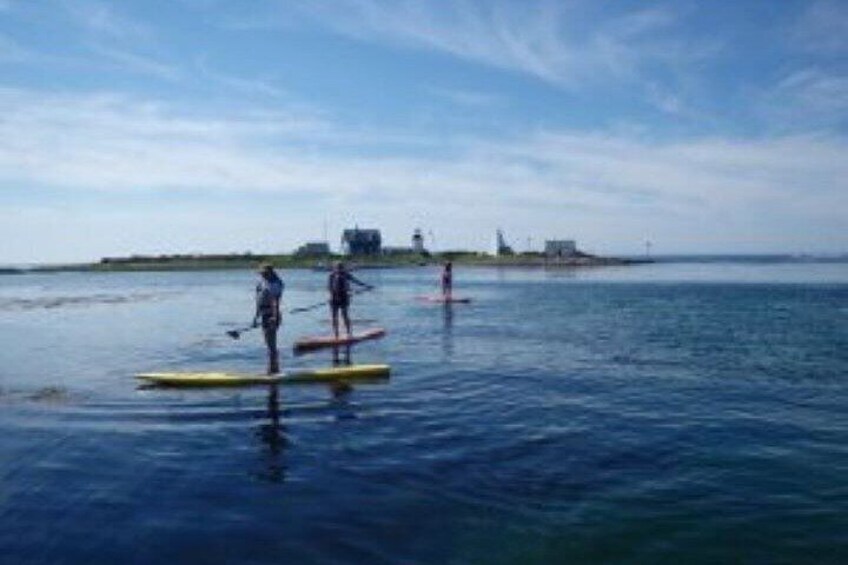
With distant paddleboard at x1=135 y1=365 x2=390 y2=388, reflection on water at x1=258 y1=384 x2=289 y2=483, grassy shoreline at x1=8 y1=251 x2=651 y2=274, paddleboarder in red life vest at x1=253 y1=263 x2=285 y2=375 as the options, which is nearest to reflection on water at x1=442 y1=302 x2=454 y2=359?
distant paddleboard at x1=135 y1=365 x2=390 y2=388

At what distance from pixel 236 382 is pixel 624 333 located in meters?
18.2

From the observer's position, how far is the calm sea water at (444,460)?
10.1 metres

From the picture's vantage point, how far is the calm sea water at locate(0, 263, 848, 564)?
10.1 metres

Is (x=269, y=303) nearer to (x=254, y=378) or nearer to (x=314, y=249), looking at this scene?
(x=254, y=378)

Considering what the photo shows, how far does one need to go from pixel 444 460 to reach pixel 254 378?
337 inches

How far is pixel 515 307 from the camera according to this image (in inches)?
2025

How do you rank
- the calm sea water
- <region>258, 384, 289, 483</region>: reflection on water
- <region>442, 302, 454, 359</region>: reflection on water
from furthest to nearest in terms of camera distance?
<region>442, 302, 454, 359</region>: reflection on water < <region>258, 384, 289, 483</region>: reflection on water < the calm sea water

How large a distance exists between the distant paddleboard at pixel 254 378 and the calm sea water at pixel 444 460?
0.60 meters

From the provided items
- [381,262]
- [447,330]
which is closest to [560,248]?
[381,262]

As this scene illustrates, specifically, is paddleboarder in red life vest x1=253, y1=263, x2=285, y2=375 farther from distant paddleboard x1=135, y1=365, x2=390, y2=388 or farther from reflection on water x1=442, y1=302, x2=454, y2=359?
reflection on water x1=442, y1=302, x2=454, y2=359

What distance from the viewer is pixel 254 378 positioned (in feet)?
68.7

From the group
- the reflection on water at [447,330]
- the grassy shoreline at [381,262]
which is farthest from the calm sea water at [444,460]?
the grassy shoreline at [381,262]

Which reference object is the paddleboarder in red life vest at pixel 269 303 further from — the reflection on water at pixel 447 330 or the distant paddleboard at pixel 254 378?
the reflection on water at pixel 447 330

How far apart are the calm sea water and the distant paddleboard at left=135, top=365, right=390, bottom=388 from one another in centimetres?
60
